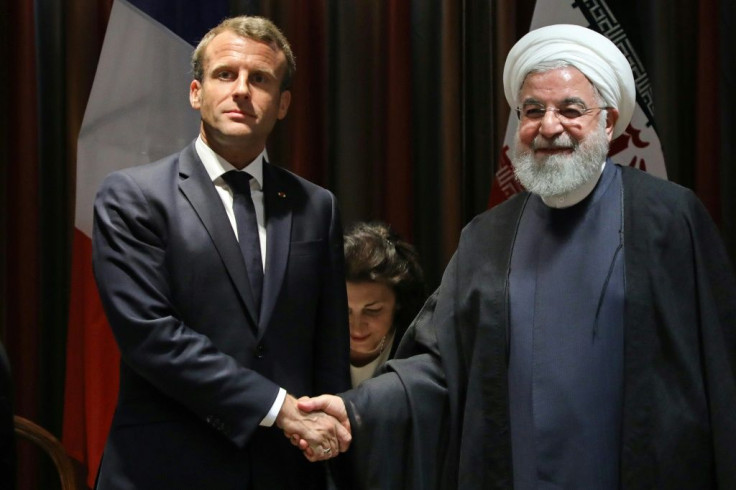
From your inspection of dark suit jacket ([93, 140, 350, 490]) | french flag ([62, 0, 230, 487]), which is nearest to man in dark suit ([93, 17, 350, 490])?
dark suit jacket ([93, 140, 350, 490])

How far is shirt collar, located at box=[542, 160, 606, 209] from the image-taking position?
2.64 metres

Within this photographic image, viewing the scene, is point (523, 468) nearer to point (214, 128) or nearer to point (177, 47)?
point (214, 128)

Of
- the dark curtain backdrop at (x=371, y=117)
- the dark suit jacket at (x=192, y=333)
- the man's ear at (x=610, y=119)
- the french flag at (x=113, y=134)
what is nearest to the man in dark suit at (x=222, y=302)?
the dark suit jacket at (x=192, y=333)

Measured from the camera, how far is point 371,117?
401cm

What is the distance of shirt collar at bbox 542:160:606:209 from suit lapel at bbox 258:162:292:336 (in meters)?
0.66

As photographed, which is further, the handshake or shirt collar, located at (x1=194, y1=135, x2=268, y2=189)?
shirt collar, located at (x1=194, y1=135, x2=268, y2=189)

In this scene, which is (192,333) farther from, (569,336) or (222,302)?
(569,336)

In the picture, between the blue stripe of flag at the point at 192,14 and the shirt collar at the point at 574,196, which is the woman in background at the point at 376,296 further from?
the blue stripe of flag at the point at 192,14

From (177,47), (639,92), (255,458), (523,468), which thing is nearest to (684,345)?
(523,468)

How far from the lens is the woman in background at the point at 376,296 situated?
3.32 meters

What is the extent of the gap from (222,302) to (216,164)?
36cm

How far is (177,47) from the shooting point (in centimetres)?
384

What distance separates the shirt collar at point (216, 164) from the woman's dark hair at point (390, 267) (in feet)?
2.57

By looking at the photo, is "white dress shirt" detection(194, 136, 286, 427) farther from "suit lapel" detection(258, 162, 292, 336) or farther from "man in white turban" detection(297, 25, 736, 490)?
"man in white turban" detection(297, 25, 736, 490)
